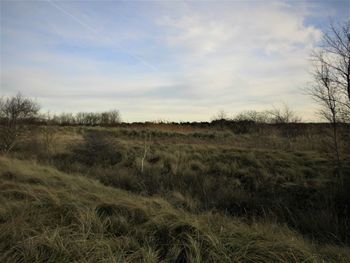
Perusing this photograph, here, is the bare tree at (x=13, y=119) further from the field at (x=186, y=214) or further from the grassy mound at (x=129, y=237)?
the grassy mound at (x=129, y=237)

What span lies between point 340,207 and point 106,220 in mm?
6795

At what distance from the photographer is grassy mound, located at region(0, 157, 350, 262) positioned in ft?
16.0

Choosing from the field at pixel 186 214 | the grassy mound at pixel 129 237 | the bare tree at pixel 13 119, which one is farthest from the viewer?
the bare tree at pixel 13 119

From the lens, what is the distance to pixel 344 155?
14.3 metres

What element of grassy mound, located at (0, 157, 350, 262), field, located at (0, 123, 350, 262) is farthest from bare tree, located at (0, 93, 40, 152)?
grassy mound, located at (0, 157, 350, 262)

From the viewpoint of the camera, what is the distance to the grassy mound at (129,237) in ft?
16.0

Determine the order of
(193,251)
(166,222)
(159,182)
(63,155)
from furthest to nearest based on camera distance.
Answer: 1. (63,155)
2. (159,182)
3. (166,222)
4. (193,251)

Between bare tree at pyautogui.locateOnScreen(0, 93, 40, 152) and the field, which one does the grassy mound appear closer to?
the field

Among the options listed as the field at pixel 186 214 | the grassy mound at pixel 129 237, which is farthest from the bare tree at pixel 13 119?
the grassy mound at pixel 129 237

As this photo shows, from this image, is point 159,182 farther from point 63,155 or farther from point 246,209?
point 63,155

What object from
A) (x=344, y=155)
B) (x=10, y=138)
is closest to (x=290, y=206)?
(x=344, y=155)

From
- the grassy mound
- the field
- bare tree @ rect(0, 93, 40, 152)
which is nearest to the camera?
the grassy mound

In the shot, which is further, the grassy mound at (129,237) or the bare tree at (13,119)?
the bare tree at (13,119)

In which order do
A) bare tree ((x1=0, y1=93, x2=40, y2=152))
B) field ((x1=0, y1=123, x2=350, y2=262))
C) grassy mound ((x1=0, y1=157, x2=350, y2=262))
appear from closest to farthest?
grassy mound ((x1=0, y1=157, x2=350, y2=262)) → field ((x1=0, y1=123, x2=350, y2=262)) → bare tree ((x1=0, y1=93, x2=40, y2=152))
